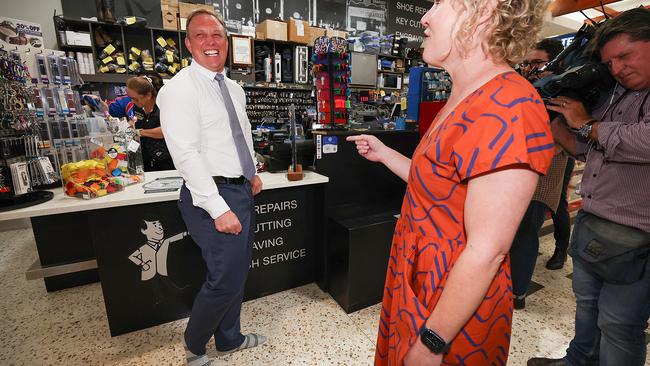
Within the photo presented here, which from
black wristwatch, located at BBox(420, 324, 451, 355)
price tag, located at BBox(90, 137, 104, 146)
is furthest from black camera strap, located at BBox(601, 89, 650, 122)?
price tag, located at BBox(90, 137, 104, 146)

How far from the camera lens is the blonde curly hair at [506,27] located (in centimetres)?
64

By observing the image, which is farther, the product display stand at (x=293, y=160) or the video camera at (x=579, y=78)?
the product display stand at (x=293, y=160)

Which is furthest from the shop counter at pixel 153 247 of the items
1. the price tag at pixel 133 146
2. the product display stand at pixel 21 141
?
the price tag at pixel 133 146

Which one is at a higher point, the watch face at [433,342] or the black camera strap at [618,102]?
the black camera strap at [618,102]

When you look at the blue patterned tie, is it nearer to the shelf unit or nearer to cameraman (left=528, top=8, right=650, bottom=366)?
cameraman (left=528, top=8, right=650, bottom=366)

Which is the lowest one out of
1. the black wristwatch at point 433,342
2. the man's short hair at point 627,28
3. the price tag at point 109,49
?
the black wristwatch at point 433,342

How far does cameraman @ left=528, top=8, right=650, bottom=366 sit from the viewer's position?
3.66ft

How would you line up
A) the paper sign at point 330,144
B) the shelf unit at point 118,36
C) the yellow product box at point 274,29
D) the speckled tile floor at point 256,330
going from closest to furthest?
the speckled tile floor at point 256,330, the paper sign at point 330,144, the shelf unit at point 118,36, the yellow product box at point 274,29

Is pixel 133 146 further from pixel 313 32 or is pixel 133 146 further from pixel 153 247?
pixel 313 32

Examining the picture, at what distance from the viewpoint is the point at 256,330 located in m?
2.06

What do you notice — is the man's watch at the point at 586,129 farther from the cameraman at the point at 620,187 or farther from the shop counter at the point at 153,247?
the shop counter at the point at 153,247

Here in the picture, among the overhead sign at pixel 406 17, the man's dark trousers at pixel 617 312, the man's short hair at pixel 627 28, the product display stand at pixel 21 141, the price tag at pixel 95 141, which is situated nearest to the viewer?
the man's short hair at pixel 627 28

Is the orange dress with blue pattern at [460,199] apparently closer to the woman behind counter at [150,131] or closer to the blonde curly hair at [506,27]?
the blonde curly hair at [506,27]


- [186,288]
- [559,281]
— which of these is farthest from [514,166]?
[559,281]
